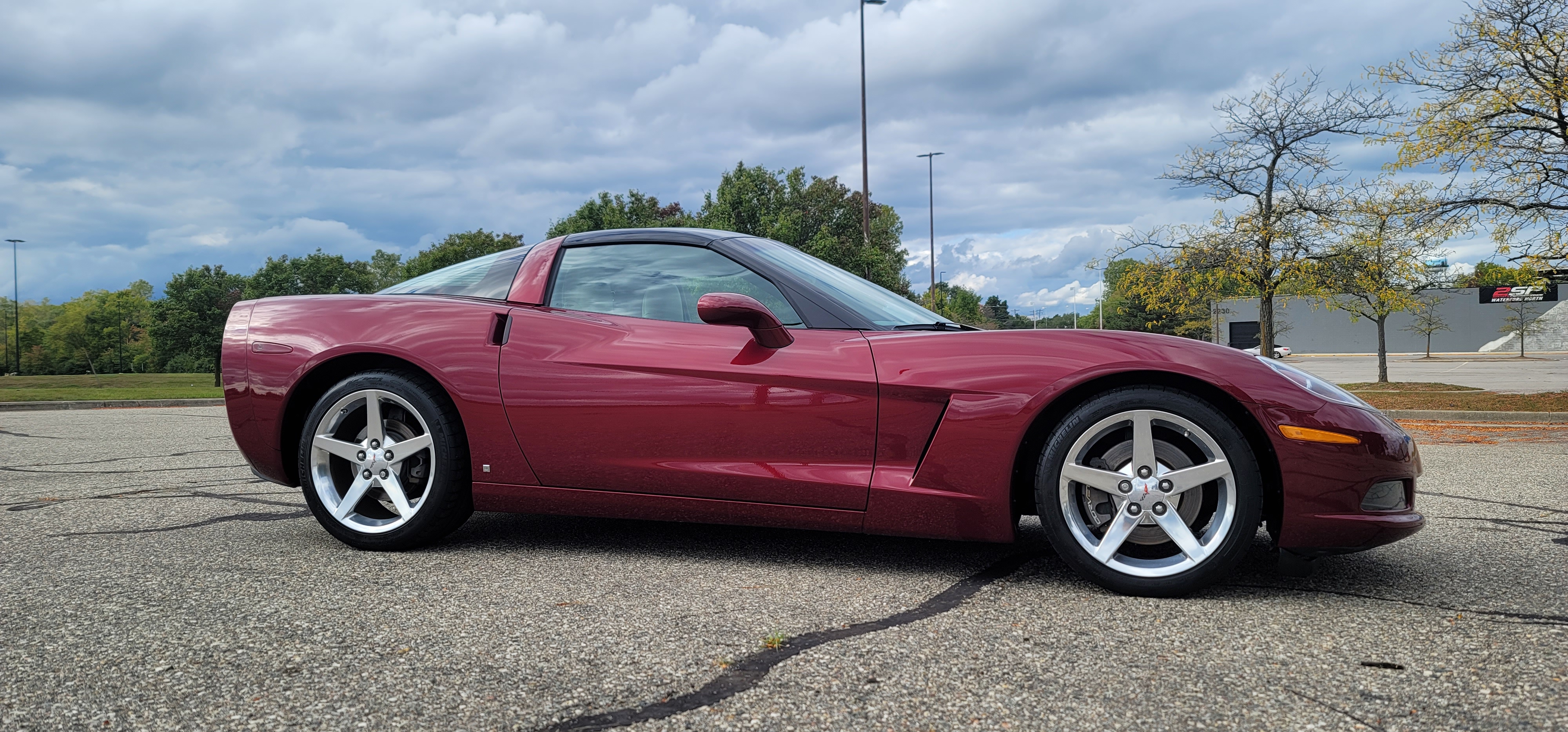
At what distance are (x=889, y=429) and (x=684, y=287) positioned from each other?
3.35 ft

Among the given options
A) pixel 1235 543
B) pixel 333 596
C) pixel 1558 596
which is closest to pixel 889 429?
pixel 1235 543

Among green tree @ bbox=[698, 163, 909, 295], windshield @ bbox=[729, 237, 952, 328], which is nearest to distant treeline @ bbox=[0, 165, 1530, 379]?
green tree @ bbox=[698, 163, 909, 295]

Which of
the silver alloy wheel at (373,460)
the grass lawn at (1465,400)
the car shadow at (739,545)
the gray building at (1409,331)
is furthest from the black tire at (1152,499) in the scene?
the gray building at (1409,331)

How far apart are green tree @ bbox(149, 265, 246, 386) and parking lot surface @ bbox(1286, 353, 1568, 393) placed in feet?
149

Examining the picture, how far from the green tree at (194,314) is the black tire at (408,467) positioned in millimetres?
44674

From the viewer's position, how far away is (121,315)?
65.9 m

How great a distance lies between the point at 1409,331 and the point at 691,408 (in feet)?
236

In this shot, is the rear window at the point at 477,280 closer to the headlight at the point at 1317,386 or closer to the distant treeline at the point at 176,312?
the headlight at the point at 1317,386

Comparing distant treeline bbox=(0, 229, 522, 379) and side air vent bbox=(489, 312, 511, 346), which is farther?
distant treeline bbox=(0, 229, 522, 379)

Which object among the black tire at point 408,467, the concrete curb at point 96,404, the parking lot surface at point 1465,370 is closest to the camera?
the black tire at point 408,467

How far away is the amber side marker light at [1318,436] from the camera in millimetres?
2656

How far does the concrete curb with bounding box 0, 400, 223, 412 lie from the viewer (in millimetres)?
16094

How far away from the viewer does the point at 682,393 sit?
10.2 ft

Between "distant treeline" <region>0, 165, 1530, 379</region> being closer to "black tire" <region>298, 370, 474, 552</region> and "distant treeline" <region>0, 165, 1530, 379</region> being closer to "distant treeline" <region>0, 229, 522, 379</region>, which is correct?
"distant treeline" <region>0, 229, 522, 379</region>
